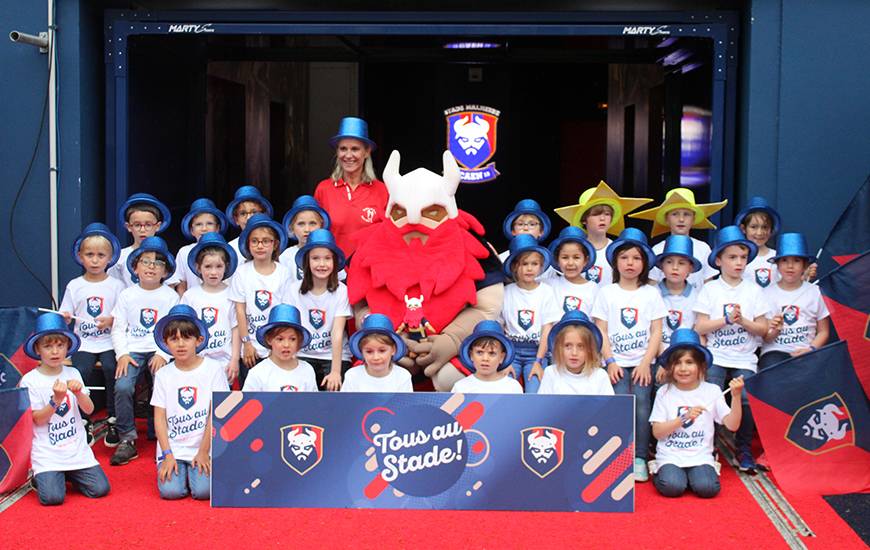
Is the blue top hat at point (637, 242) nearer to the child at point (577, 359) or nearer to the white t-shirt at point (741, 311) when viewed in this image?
the white t-shirt at point (741, 311)

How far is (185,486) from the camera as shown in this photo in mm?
6348

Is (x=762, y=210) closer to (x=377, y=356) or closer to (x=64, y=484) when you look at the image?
(x=377, y=356)

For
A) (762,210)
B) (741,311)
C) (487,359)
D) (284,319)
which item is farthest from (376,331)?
(762,210)

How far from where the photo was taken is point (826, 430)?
20.7 ft

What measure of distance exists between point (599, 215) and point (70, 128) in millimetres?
3980

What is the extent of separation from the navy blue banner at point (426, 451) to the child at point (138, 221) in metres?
2.18

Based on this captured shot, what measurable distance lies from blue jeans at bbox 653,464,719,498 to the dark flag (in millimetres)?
338

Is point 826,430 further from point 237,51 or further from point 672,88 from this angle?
point 237,51

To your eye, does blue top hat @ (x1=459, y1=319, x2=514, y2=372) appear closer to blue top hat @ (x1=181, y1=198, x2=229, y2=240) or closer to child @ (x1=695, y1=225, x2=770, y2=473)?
child @ (x1=695, y1=225, x2=770, y2=473)

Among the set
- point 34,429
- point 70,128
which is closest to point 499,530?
point 34,429

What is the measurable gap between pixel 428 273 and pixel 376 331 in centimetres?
88

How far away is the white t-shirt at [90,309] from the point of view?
24.5 feet

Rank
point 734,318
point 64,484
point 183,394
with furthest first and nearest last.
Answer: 1. point 734,318
2. point 183,394
3. point 64,484

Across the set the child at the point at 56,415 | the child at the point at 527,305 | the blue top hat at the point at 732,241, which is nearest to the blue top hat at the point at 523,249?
the child at the point at 527,305
